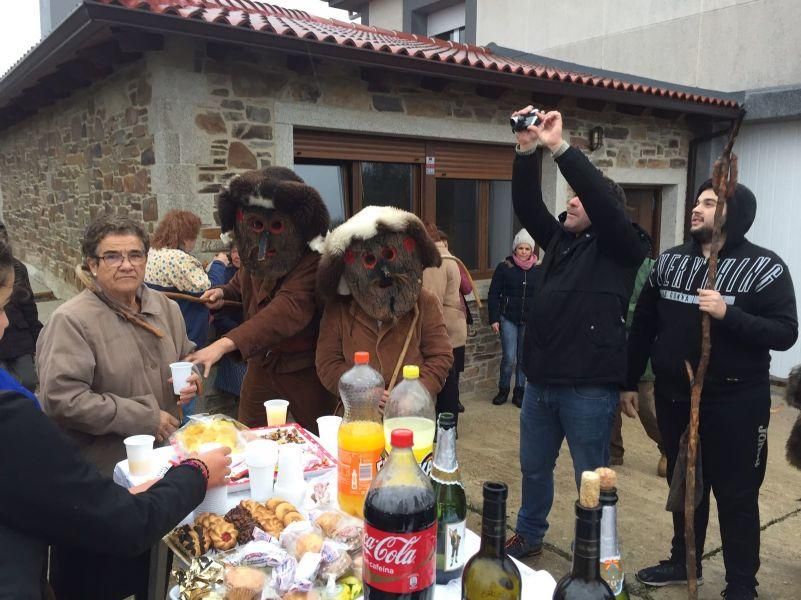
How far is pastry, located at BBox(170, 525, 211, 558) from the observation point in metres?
1.60

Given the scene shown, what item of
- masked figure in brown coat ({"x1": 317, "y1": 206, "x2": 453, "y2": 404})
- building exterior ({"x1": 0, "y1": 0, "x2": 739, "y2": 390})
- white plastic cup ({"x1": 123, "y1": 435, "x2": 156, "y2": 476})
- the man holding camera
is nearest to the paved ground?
the man holding camera

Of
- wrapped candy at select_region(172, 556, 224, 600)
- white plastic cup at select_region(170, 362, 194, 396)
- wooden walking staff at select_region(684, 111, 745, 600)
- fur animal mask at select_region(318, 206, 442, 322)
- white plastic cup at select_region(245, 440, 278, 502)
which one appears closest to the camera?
wrapped candy at select_region(172, 556, 224, 600)

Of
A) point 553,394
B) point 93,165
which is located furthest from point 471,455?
point 93,165

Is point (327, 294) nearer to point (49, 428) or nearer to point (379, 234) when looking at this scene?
point (379, 234)

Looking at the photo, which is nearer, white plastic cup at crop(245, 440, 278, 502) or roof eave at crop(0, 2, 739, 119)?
white plastic cup at crop(245, 440, 278, 502)

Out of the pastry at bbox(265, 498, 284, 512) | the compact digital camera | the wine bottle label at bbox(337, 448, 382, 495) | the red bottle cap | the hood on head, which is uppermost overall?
the compact digital camera

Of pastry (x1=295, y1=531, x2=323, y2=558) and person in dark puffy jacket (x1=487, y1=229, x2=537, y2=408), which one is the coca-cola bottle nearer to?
pastry (x1=295, y1=531, x2=323, y2=558)

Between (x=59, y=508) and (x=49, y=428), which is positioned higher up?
(x=49, y=428)

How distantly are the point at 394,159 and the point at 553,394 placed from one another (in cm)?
366

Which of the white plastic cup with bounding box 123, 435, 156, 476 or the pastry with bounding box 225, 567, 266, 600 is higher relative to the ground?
the white plastic cup with bounding box 123, 435, 156, 476

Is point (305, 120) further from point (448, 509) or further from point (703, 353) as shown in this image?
point (448, 509)

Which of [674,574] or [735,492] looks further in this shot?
[674,574]

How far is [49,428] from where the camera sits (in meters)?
1.31

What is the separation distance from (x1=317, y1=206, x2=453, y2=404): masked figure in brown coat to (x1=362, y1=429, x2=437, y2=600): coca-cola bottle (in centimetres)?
142
